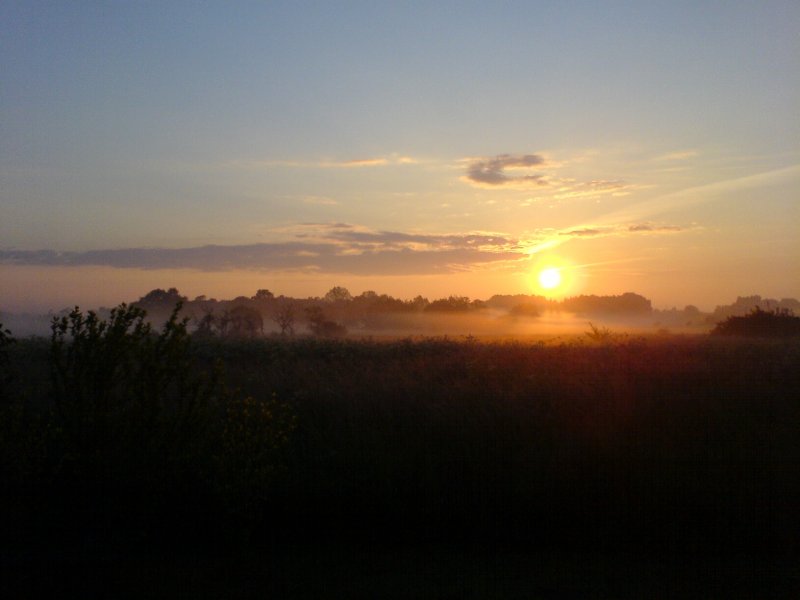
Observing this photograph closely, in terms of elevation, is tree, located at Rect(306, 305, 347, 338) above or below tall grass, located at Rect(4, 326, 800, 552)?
above

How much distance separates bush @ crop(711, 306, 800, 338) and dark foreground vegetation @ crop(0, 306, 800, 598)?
2173 cm

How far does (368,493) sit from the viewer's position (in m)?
9.03

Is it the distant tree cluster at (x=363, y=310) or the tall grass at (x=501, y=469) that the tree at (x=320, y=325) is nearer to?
the distant tree cluster at (x=363, y=310)

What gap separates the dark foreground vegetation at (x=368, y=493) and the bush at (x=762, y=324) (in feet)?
71.3

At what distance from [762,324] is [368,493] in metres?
26.7

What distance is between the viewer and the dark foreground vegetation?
7.54 meters

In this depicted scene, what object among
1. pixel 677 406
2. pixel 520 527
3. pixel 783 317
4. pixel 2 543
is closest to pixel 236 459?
pixel 2 543

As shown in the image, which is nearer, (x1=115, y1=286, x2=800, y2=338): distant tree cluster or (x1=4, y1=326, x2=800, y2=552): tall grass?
(x1=4, y1=326, x2=800, y2=552): tall grass

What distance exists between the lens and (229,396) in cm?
884

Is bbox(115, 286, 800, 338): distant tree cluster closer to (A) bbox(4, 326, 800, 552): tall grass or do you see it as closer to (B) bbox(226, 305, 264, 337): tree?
(B) bbox(226, 305, 264, 337): tree

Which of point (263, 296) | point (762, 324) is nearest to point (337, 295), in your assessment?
point (263, 296)

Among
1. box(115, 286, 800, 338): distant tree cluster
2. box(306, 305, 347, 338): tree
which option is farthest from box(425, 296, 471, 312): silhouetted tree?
box(306, 305, 347, 338): tree

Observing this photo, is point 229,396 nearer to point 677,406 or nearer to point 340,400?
point 340,400

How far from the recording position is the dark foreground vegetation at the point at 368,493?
7543 mm
